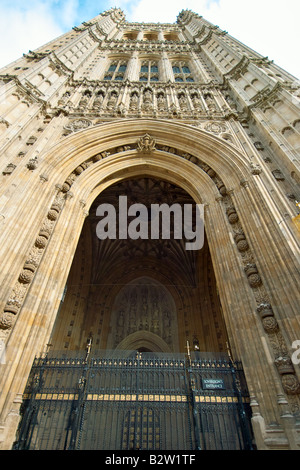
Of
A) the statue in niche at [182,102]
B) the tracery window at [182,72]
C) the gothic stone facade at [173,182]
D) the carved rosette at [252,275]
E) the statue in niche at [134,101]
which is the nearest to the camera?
the gothic stone facade at [173,182]

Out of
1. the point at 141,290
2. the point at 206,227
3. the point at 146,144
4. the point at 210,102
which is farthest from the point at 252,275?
the point at 141,290

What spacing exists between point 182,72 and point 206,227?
53.6ft

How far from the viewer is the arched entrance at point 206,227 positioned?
19.1ft

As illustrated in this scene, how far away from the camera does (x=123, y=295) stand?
57.3 ft

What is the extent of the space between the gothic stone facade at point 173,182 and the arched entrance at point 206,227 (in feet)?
0.12

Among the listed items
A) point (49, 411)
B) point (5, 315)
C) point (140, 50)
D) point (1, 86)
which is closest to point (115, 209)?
point (1, 86)

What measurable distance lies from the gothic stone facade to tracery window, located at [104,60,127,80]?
1613 mm

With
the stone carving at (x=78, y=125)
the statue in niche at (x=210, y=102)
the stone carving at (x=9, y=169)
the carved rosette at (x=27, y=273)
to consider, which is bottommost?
the carved rosette at (x=27, y=273)

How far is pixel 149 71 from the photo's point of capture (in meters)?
19.3

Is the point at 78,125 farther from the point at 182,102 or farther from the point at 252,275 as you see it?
the point at 252,275

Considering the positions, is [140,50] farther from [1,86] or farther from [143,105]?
[1,86]

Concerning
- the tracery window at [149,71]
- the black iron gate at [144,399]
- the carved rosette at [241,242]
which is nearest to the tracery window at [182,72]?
the tracery window at [149,71]

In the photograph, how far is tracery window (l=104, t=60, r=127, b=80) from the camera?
18631 millimetres

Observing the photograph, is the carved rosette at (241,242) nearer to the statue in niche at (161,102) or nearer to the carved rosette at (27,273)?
the carved rosette at (27,273)
